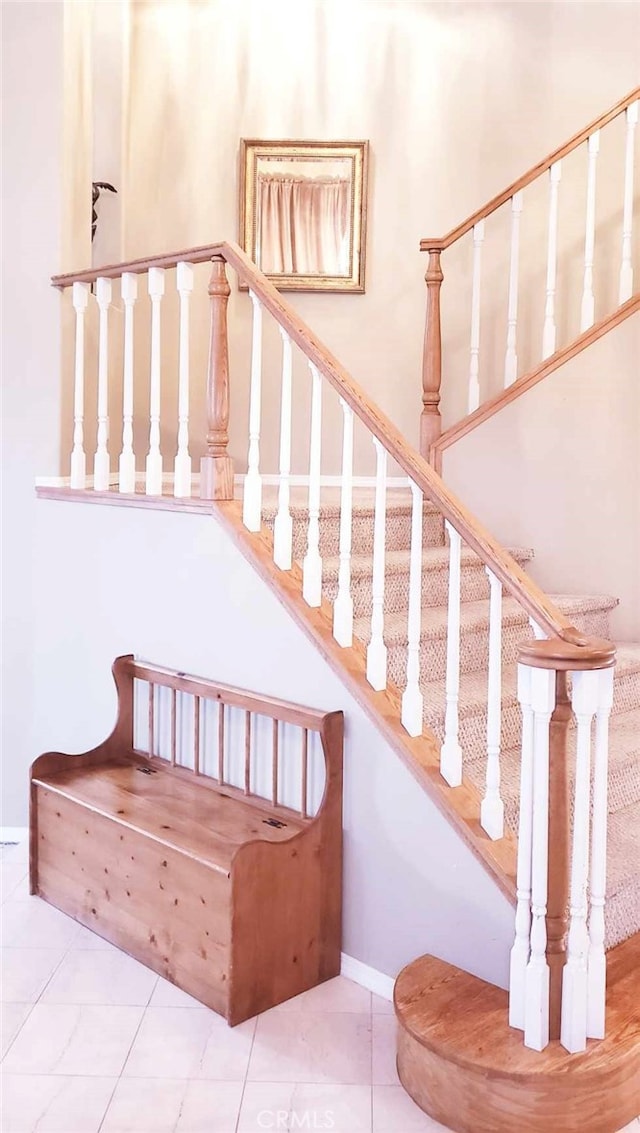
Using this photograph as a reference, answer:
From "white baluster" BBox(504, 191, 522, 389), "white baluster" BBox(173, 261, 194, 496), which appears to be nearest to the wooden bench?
"white baluster" BBox(173, 261, 194, 496)

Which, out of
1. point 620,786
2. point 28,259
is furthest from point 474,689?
point 28,259

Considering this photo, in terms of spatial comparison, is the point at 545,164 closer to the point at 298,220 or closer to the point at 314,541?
the point at 298,220

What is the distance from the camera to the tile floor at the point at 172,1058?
230 cm

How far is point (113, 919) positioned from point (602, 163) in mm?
3964

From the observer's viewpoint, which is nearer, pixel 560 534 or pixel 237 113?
pixel 560 534

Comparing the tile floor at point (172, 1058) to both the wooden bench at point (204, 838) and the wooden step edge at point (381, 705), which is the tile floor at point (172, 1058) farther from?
the wooden step edge at point (381, 705)

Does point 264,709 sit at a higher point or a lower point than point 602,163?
lower

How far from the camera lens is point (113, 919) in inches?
123

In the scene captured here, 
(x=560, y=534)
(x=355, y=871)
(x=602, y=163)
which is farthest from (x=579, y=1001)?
(x=602, y=163)

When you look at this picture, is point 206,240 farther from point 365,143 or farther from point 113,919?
point 113,919

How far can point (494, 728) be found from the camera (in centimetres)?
247

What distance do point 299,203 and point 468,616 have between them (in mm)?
2517

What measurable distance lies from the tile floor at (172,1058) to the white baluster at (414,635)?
31.7 inches

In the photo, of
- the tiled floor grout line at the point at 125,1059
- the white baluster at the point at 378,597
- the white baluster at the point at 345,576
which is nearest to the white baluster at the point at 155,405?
the white baluster at the point at 345,576
